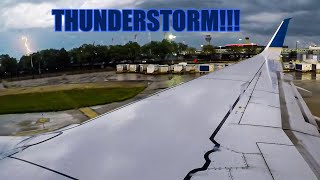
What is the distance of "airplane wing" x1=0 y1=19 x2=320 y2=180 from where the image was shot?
222 cm

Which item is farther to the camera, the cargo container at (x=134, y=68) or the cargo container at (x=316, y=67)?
the cargo container at (x=134, y=68)

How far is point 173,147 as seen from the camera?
8.98 feet

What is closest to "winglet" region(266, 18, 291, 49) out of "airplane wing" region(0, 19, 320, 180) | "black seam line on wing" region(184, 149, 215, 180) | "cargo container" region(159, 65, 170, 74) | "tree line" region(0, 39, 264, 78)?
"airplane wing" region(0, 19, 320, 180)

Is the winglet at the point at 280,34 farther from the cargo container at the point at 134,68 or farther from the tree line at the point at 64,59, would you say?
the tree line at the point at 64,59

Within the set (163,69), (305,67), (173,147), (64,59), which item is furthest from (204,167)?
(64,59)

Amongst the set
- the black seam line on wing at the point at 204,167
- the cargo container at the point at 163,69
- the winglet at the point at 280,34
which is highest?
the winglet at the point at 280,34

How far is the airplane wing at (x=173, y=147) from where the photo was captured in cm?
222

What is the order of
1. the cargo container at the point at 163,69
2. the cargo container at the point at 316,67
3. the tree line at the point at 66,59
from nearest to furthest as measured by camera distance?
the cargo container at the point at 316,67 → the cargo container at the point at 163,69 → the tree line at the point at 66,59

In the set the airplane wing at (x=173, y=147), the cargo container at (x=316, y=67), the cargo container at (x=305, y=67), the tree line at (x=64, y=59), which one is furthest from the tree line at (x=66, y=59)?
the airplane wing at (x=173, y=147)

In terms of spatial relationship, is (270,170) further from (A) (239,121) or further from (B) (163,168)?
(A) (239,121)

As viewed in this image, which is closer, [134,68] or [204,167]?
[204,167]

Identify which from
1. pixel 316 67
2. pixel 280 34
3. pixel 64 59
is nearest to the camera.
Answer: pixel 280 34

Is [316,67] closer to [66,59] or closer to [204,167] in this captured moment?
[204,167]

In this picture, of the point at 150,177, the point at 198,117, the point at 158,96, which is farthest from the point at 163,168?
the point at 158,96
